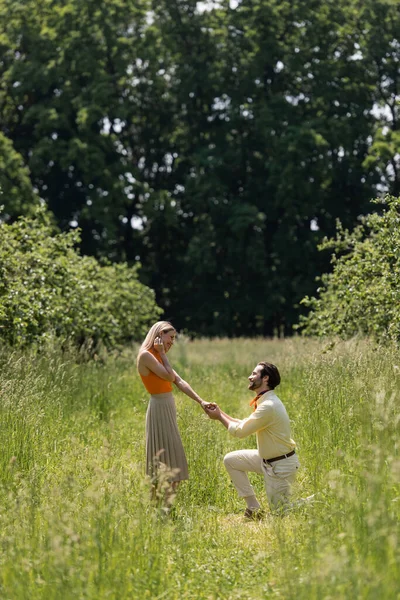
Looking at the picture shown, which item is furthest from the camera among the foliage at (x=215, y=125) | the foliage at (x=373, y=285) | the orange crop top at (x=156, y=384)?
the foliage at (x=215, y=125)

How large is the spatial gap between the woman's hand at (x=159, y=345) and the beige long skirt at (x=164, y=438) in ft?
1.25

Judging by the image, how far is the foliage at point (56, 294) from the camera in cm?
1273

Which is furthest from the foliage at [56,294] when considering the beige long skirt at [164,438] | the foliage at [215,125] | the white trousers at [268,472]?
the foliage at [215,125]

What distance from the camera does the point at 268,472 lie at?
7.73 meters

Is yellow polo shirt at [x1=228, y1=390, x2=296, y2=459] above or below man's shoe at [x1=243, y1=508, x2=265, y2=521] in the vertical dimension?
above

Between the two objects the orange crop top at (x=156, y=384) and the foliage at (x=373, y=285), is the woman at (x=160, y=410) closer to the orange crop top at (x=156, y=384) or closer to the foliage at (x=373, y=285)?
the orange crop top at (x=156, y=384)

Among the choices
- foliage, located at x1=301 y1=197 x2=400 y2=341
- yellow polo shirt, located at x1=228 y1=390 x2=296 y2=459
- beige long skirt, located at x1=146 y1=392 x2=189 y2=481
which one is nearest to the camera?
yellow polo shirt, located at x1=228 y1=390 x2=296 y2=459

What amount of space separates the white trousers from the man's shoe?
0.13 meters

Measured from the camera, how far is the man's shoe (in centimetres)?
768

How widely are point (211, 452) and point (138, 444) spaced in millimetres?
792

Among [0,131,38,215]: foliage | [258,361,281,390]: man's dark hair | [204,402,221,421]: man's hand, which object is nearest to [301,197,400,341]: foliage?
[258,361,281,390]: man's dark hair

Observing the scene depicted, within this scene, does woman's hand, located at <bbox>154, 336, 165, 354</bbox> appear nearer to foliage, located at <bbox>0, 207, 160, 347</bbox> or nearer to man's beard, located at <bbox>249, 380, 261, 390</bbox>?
man's beard, located at <bbox>249, 380, 261, 390</bbox>

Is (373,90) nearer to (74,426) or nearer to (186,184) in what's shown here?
(186,184)

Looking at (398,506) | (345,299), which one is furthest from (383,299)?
(398,506)
